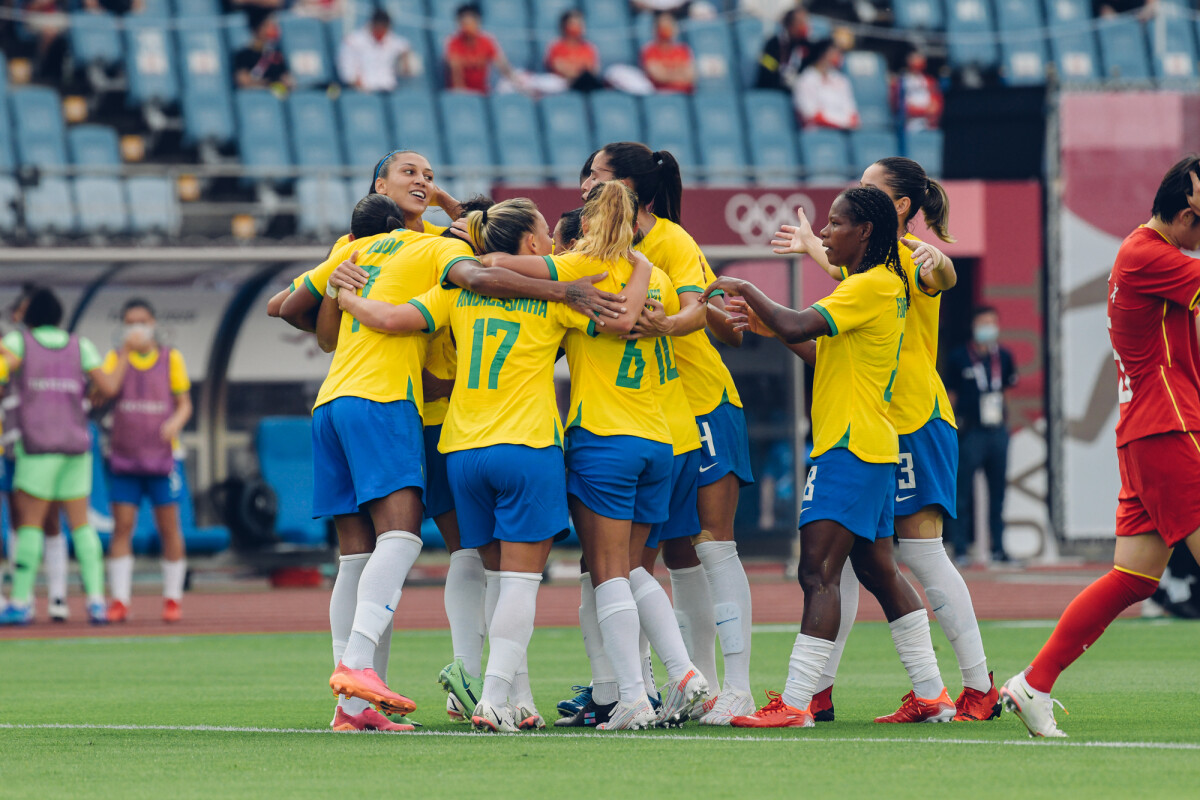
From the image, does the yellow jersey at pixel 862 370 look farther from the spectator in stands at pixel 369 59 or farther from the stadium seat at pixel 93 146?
the spectator in stands at pixel 369 59

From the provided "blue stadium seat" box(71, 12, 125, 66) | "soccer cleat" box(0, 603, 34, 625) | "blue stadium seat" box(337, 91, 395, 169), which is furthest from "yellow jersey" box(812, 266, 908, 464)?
"blue stadium seat" box(71, 12, 125, 66)

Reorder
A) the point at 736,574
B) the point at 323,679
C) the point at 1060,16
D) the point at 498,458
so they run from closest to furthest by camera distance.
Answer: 1. the point at 498,458
2. the point at 736,574
3. the point at 323,679
4. the point at 1060,16

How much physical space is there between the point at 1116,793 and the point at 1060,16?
22374mm

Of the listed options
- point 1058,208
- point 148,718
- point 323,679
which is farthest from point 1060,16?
point 148,718

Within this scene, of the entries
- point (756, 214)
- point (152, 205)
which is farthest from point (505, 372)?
point (152, 205)

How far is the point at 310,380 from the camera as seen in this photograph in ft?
55.9

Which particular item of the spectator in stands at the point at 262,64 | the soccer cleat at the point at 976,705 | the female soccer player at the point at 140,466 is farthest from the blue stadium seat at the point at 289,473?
the soccer cleat at the point at 976,705

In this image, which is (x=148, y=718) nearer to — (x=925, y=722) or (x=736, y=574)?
(x=736, y=574)

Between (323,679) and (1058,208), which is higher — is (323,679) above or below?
below

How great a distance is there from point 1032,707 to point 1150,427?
992 mm

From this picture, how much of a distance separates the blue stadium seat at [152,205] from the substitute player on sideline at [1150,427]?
483 inches

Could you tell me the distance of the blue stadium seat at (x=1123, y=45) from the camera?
24797 mm

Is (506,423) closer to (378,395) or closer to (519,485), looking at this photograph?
(519,485)

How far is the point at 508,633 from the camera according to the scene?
614 cm
